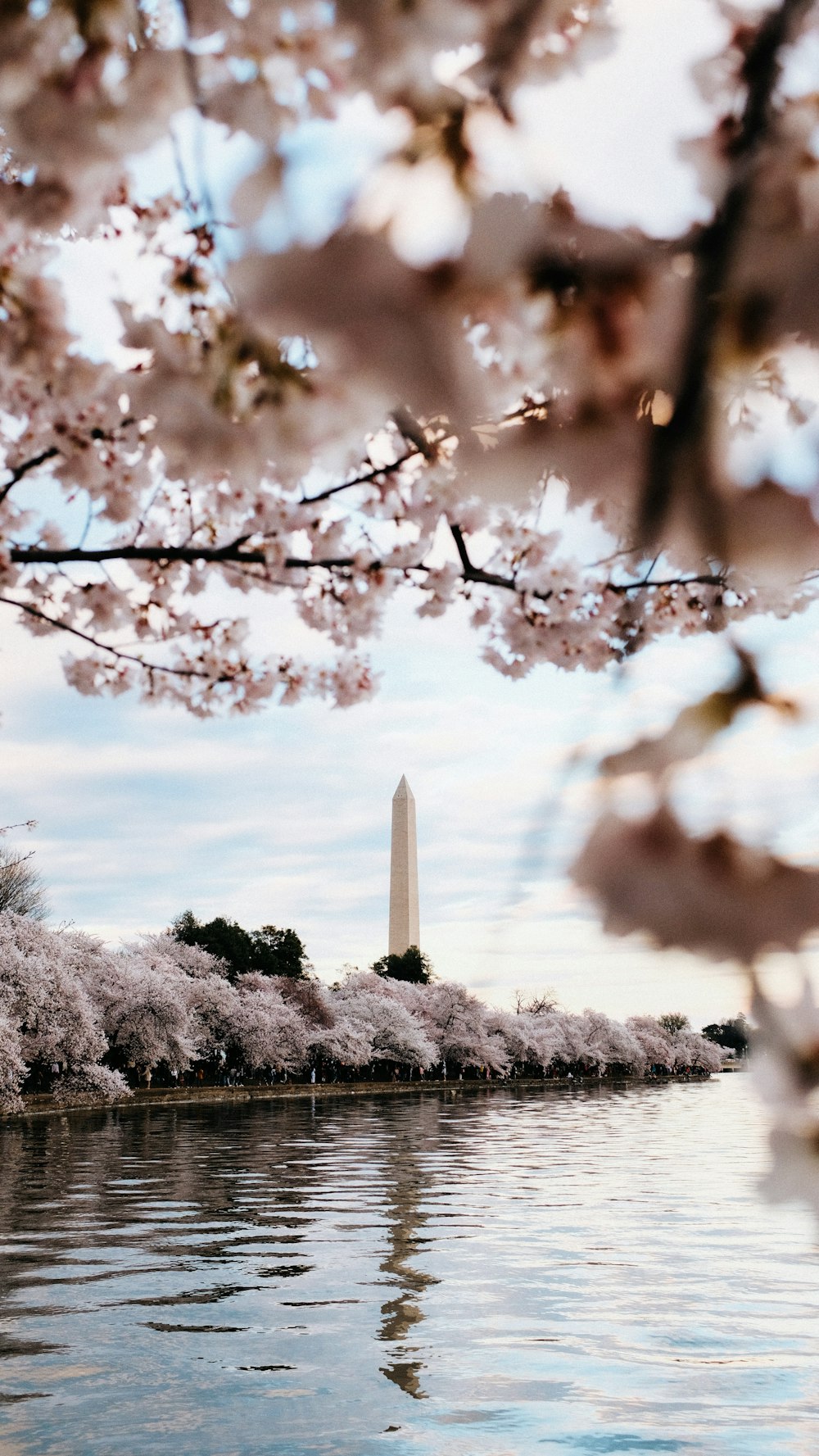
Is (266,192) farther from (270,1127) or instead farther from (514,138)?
(270,1127)

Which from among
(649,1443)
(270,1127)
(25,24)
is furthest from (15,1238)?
(270,1127)

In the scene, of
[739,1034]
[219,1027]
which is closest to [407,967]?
[219,1027]

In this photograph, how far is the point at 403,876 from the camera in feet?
222

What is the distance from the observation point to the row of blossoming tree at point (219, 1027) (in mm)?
35062

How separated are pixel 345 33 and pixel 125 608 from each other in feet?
27.5

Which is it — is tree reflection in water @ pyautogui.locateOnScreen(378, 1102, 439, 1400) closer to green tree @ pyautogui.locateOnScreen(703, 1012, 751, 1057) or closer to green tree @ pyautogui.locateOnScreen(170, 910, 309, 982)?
green tree @ pyautogui.locateOnScreen(703, 1012, 751, 1057)

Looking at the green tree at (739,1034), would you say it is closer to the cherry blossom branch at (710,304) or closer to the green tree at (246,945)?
the cherry blossom branch at (710,304)

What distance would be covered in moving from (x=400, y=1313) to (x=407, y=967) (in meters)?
69.1

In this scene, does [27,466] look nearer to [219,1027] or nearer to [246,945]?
[219,1027]

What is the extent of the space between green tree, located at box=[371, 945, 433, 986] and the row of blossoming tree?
4.42 meters

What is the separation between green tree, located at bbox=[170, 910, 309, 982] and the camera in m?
62.5

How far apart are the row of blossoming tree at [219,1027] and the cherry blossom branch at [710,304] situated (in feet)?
87.1

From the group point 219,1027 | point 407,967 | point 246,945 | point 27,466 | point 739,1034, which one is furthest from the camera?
point 407,967

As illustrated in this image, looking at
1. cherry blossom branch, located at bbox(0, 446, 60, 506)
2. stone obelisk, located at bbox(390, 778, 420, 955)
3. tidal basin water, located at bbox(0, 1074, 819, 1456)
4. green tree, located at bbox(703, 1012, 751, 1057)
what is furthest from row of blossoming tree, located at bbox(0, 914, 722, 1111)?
green tree, located at bbox(703, 1012, 751, 1057)
